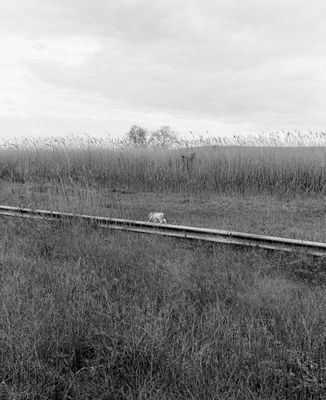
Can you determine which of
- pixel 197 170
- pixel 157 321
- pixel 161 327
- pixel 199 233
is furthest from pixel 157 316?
pixel 197 170

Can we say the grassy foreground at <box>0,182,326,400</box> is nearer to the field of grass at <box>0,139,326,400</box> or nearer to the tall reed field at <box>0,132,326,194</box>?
the field of grass at <box>0,139,326,400</box>

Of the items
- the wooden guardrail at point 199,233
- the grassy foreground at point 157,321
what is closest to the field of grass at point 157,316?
the grassy foreground at point 157,321

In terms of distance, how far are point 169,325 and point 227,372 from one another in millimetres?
581

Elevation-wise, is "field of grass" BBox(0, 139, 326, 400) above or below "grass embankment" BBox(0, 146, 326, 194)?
below

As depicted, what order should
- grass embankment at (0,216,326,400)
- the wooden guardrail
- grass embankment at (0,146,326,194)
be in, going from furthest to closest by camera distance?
grass embankment at (0,146,326,194), the wooden guardrail, grass embankment at (0,216,326,400)

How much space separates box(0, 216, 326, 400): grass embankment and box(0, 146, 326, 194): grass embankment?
6.61 metres

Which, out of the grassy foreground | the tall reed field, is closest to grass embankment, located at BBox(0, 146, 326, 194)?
the tall reed field

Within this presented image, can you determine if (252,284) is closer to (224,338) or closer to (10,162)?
(224,338)

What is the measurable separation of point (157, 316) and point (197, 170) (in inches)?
341

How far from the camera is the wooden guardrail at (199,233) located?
16.4ft

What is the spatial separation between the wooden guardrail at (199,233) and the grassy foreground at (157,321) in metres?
0.18

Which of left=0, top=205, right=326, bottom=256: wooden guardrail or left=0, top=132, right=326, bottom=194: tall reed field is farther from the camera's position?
left=0, top=132, right=326, bottom=194: tall reed field

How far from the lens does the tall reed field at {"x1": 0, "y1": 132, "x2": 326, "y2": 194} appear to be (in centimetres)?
1098

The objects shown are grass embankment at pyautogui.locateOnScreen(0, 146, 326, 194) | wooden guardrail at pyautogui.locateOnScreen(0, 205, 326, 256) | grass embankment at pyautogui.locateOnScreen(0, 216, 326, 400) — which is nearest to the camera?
grass embankment at pyautogui.locateOnScreen(0, 216, 326, 400)
